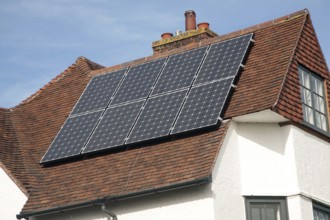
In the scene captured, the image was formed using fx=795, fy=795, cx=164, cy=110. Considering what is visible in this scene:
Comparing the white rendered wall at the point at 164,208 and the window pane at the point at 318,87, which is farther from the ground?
the window pane at the point at 318,87

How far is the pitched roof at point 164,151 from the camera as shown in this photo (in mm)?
17578

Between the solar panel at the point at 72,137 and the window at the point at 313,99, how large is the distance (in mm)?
5271

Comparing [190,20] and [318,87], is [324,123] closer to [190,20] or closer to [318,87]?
[318,87]

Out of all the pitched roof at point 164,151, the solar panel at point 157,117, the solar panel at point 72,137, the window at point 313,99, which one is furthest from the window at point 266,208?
the solar panel at point 72,137

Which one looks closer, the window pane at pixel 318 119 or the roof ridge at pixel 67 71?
the window pane at pixel 318 119

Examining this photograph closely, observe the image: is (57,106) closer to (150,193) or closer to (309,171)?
(150,193)

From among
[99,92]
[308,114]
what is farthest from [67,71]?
[308,114]

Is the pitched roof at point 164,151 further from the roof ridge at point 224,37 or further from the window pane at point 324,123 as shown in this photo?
the window pane at point 324,123

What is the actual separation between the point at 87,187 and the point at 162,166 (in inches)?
77.6

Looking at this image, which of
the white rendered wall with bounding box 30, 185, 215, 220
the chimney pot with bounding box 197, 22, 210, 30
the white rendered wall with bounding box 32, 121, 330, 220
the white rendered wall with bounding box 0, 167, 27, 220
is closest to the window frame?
the white rendered wall with bounding box 32, 121, 330, 220

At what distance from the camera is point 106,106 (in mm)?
20859

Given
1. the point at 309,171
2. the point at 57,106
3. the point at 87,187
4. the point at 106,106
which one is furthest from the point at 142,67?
the point at 309,171

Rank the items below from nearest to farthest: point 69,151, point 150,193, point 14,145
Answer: point 150,193 → point 69,151 → point 14,145

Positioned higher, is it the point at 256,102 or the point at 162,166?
the point at 256,102
